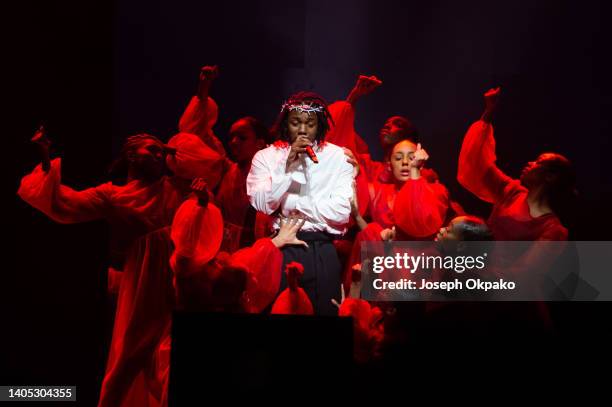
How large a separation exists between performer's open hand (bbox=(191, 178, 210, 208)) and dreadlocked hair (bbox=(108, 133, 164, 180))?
315 millimetres

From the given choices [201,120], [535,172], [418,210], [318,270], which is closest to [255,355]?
[318,270]

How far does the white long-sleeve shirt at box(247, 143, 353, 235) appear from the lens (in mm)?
3396

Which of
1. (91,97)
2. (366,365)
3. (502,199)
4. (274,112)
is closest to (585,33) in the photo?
(502,199)

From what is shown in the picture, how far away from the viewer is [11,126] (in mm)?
3826

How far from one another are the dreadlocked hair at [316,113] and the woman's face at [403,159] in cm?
32

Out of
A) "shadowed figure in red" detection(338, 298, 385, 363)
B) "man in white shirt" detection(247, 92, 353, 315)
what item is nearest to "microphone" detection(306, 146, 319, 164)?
"man in white shirt" detection(247, 92, 353, 315)

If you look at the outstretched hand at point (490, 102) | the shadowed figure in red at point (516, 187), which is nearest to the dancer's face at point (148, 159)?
the shadowed figure in red at point (516, 187)

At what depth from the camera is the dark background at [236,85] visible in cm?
364

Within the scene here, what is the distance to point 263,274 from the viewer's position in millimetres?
3354

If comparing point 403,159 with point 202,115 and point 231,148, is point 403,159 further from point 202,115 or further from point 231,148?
point 202,115

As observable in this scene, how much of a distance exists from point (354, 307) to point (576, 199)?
1.08 m

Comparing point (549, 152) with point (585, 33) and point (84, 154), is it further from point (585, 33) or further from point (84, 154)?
point (84, 154)

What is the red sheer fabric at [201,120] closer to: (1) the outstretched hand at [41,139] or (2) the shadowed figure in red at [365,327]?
(1) the outstretched hand at [41,139]

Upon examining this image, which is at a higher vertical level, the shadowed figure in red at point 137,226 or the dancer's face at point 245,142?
the dancer's face at point 245,142
